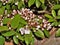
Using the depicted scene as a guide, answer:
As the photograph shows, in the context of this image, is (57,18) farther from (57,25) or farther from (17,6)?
(17,6)

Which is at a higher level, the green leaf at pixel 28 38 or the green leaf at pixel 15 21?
the green leaf at pixel 15 21

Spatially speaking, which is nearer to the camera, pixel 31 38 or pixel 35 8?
pixel 31 38

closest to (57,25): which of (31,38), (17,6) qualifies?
(31,38)

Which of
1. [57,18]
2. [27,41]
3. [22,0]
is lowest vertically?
[27,41]

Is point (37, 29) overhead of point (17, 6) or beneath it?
beneath

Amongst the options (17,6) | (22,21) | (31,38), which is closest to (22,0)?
(17,6)

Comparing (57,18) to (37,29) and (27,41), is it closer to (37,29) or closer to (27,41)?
(37,29)

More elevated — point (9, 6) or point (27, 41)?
point (9, 6)

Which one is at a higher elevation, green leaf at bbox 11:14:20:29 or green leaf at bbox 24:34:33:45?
green leaf at bbox 11:14:20:29

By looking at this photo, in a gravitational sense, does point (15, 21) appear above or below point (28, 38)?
above
